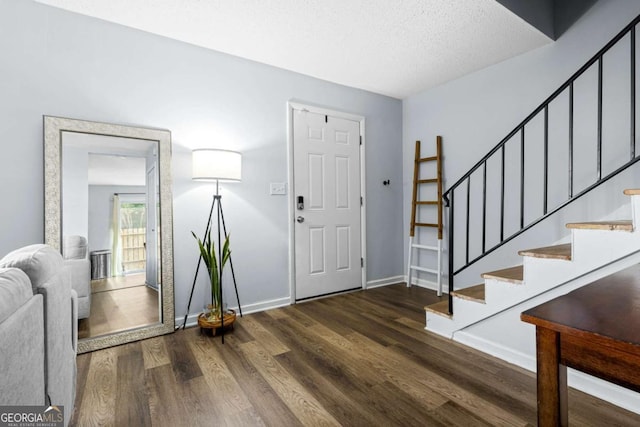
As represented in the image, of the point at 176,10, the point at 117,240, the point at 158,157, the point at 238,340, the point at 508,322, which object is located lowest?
the point at 238,340

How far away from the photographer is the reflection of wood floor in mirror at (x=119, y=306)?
7.30 ft

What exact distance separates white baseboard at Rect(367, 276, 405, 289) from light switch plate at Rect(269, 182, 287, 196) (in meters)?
1.52

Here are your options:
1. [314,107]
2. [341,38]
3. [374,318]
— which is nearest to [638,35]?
[341,38]

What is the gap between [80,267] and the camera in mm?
2191

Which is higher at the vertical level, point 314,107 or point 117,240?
point 314,107

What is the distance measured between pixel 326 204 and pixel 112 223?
1.94 m

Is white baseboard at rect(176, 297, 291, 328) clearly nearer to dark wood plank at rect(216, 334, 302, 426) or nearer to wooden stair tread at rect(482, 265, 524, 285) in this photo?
dark wood plank at rect(216, 334, 302, 426)

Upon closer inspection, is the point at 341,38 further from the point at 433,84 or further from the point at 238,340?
the point at 238,340

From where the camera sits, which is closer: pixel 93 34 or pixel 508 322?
pixel 508 322

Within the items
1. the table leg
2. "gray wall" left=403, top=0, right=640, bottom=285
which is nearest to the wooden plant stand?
the table leg

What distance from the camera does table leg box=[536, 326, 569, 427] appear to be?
64cm

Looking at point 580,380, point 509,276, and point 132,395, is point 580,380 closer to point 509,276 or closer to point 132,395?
point 509,276

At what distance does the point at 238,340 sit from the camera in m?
2.27

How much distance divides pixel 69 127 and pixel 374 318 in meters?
2.70
